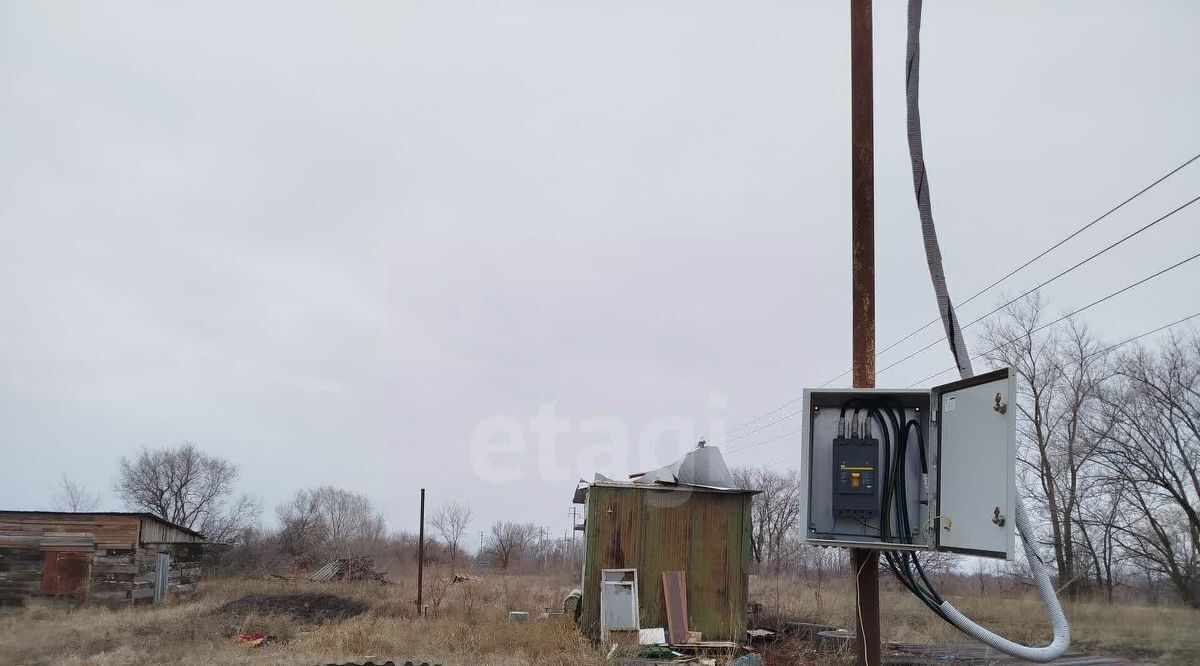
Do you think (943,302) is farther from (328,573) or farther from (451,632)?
(328,573)

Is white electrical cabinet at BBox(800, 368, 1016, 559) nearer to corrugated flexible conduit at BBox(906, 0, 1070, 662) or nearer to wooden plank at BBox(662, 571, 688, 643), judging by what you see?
corrugated flexible conduit at BBox(906, 0, 1070, 662)

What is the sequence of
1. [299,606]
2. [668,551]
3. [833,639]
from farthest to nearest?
[299,606]
[668,551]
[833,639]

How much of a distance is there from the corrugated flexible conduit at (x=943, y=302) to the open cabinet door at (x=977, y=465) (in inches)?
9.6

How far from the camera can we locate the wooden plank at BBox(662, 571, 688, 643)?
1486 centimetres

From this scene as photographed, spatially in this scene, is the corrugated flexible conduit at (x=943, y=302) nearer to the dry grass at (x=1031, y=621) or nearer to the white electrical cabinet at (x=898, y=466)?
the white electrical cabinet at (x=898, y=466)

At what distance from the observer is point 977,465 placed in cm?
482

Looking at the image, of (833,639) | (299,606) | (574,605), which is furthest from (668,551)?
(299,606)

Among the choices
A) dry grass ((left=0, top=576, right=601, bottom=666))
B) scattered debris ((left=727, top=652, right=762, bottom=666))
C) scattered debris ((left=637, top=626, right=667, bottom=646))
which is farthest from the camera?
scattered debris ((left=637, top=626, right=667, bottom=646))

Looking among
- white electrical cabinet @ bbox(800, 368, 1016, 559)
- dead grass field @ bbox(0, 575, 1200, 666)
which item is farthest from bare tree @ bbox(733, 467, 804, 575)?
white electrical cabinet @ bbox(800, 368, 1016, 559)

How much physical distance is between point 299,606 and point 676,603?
15.3 metres

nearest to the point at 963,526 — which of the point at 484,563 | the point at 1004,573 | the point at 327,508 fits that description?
the point at 1004,573

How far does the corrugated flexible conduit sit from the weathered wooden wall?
10.5 meters

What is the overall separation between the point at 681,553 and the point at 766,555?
2675cm

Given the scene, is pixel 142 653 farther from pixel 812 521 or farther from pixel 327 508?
pixel 327 508
